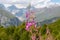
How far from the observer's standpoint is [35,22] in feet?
19.0

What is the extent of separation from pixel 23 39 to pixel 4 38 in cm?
405

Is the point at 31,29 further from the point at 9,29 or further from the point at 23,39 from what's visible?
the point at 9,29

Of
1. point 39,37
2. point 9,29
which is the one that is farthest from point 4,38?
point 39,37

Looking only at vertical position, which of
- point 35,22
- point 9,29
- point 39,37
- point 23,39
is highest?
point 35,22

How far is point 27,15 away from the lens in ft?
18.6

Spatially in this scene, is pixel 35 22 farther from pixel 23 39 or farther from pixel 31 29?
pixel 23 39

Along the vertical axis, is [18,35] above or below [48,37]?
below

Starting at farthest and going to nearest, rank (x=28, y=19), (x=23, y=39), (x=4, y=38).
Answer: (x=4, y=38), (x=23, y=39), (x=28, y=19)

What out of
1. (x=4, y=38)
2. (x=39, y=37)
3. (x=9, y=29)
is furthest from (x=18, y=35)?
(x=39, y=37)

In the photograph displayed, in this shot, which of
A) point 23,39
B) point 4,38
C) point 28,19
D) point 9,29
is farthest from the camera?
point 9,29

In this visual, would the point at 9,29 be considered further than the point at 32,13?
Yes

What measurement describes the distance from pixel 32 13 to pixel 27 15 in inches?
4.2

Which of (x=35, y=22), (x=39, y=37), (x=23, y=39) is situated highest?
(x=35, y=22)

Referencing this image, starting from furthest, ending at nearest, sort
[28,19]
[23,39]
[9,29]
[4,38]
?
[9,29] → [4,38] → [23,39] → [28,19]
